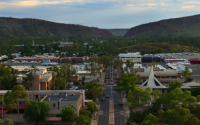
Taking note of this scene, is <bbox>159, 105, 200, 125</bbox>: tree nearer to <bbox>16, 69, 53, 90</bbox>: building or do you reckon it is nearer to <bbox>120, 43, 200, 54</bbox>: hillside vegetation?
<bbox>16, 69, 53, 90</bbox>: building

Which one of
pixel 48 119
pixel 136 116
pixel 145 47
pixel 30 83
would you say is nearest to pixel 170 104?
pixel 136 116

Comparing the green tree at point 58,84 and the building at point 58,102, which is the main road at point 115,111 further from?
the green tree at point 58,84

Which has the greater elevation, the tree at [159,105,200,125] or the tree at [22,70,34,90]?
the tree at [22,70,34,90]

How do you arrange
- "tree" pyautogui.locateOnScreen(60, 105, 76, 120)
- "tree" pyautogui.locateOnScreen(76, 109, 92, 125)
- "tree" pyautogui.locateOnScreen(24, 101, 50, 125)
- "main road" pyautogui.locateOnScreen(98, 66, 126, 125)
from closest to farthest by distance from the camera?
"tree" pyautogui.locateOnScreen(76, 109, 92, 125), "tree" pyautogui.locateOnScreen(24, 101, 50, 125), "tree" pyautogui.locateOnScreen(60, 105, 76, 120), "main road" pyautogui.locateOnScreen(98, 66, 126, 125)

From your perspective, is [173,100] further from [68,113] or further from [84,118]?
[68,113]

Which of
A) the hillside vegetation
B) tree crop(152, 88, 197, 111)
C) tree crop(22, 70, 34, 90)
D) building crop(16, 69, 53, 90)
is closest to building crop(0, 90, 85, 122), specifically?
tree crop(22, 70, 34, 90)

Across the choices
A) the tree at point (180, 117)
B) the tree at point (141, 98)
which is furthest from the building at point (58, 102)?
the tree at point (180, 117)
